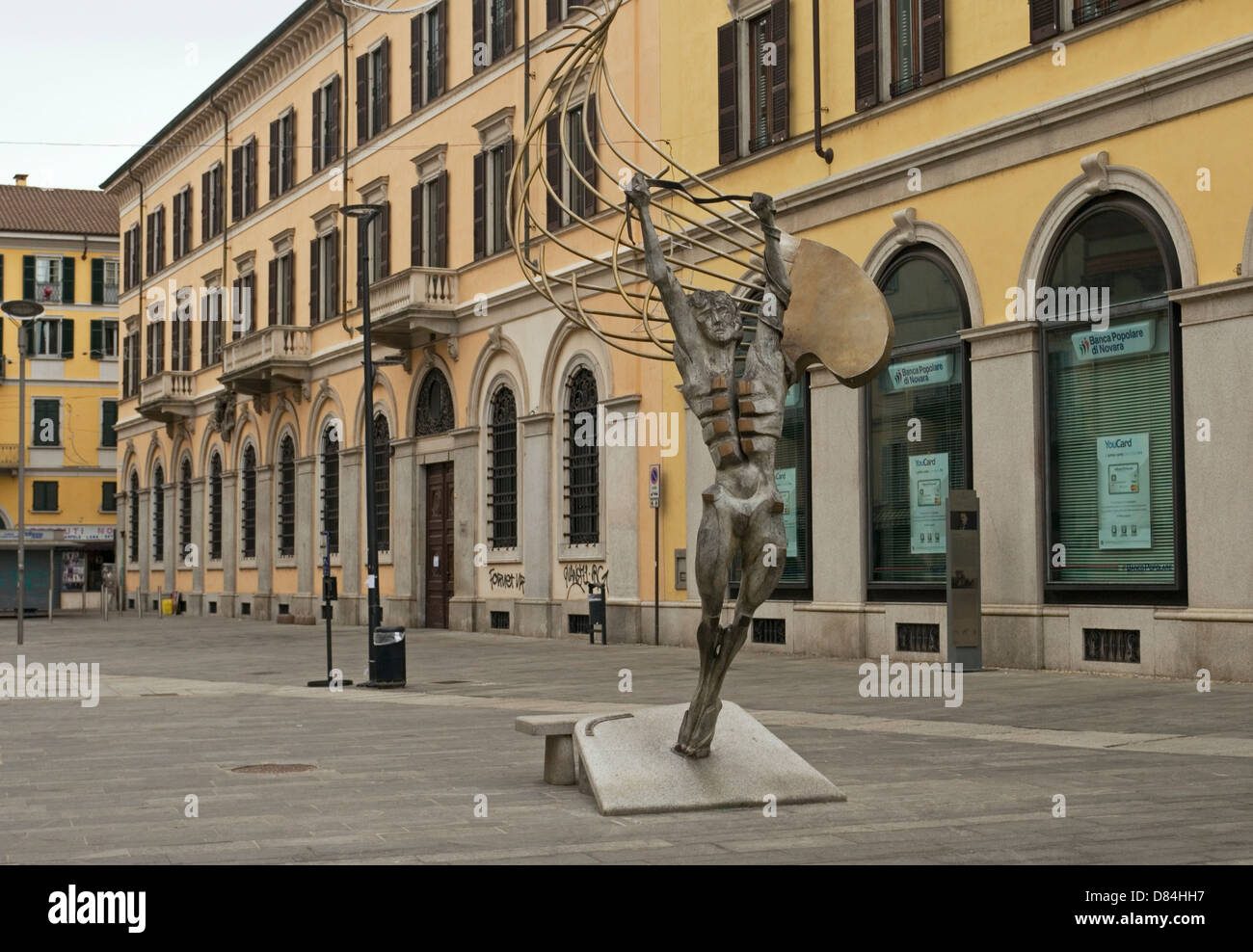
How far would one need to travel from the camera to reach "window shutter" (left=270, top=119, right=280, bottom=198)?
49.2m

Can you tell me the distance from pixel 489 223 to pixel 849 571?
1486 centimetres

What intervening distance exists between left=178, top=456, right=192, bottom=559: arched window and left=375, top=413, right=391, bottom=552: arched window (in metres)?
18.4

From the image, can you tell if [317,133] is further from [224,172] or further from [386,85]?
[224,172]

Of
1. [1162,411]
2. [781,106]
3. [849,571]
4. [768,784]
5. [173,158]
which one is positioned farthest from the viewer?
[173,158]

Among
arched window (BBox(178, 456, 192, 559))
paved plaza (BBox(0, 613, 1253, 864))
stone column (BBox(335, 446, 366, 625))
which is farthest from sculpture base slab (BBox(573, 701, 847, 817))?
arched window (BBox(178, 456, 192, 559))

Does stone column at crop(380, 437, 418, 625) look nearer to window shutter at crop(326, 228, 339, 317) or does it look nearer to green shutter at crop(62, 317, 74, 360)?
window shutter at crop(326, 228, 339, 317)

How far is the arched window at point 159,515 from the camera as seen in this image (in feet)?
198

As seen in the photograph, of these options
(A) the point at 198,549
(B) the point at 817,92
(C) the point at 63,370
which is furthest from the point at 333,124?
(C) the point at 63,370

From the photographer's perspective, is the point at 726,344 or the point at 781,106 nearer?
the point at 726,344

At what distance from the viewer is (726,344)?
1005 cm

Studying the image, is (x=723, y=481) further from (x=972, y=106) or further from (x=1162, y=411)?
(x=972, y=106)

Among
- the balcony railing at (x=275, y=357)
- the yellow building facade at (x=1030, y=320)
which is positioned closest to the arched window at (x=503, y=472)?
the yellow building facade at (x=1030, y=320)
